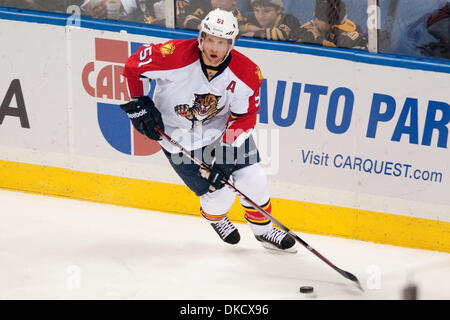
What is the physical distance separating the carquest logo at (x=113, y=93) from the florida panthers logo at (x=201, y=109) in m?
0.76

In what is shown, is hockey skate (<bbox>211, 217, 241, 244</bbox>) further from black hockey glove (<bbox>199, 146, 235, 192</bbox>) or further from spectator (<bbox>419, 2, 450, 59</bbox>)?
spectator (<bbox>419, 2, 450, 59</bbox>)

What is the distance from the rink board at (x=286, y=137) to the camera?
4.78 meters

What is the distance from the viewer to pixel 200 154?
15.5 feet

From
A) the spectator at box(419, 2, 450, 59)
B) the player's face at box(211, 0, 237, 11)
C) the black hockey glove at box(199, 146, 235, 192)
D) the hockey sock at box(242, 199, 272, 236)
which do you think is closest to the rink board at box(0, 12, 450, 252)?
the spectator at box(419, 2, 450, 59)

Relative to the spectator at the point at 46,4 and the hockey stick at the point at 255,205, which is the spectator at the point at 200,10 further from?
the hockey stick at the point at 255,205

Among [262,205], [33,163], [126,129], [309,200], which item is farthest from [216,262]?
[33,163]

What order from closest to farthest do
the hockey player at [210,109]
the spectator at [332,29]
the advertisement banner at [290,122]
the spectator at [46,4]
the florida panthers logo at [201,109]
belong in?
the hockey player at [210,109] < the florida panthers logo at [201,109] < the advertisement banner at [290,122] < the spectator at [332,29] < the spectator at [46,4]

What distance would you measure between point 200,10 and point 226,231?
1256 mm

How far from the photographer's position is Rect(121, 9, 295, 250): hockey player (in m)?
4.39

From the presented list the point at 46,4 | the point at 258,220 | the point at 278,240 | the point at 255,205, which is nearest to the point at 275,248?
the point at 278,240

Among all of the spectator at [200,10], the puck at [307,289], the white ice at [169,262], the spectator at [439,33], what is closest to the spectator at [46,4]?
the spectator at [200,10]

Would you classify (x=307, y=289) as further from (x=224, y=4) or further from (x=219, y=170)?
(x=224, y=4)

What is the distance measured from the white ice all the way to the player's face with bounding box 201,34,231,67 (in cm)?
107

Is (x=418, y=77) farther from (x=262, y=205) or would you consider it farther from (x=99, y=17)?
(x=99, y=17)
